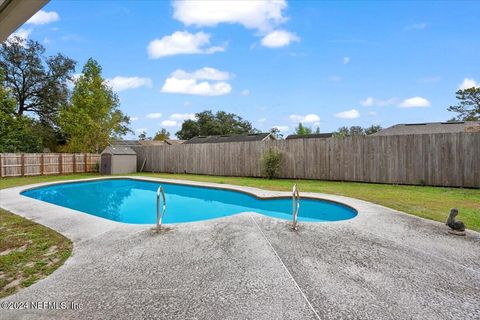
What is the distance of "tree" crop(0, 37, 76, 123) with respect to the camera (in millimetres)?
23400

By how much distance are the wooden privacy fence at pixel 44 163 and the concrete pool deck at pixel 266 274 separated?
1278 cm

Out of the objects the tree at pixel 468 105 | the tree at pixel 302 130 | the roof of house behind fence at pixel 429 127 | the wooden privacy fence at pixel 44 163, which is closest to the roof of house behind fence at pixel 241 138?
the tree at pixel 302 130

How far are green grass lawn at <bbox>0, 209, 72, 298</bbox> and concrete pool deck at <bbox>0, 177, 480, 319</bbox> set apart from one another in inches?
5.9

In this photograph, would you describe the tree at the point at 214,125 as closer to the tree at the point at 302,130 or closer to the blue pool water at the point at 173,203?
the tree at the point at 302,130

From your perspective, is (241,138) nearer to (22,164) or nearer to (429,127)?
(429,127)

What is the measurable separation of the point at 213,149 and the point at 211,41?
18.4 feet

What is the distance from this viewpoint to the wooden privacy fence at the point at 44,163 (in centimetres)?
1424

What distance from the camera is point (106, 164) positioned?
1611cm

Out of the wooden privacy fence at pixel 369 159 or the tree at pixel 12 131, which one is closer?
the wooden privacy fence at pixel 369 159

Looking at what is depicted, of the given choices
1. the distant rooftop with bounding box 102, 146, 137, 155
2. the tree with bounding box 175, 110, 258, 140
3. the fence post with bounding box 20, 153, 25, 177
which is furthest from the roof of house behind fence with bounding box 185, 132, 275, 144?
the fence post with bounding box 20, 153, 25, 177

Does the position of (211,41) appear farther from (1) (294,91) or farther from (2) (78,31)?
(1) (294,91)

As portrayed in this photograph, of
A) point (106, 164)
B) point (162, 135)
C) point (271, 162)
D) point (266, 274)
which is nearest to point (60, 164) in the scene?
point (106, 164)

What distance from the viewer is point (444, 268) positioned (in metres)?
3.13

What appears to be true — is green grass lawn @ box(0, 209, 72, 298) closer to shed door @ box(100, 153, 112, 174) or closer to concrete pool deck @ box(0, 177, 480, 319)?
concrete pool deck @ box(0, 177, 480, 319)
